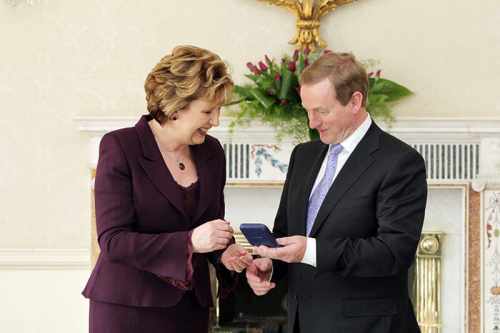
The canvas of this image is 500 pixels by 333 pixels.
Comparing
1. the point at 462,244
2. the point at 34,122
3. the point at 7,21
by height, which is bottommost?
the point at 462,244

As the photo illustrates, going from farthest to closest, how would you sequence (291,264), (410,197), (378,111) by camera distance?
(378,111) < (291,264) < (410,197)

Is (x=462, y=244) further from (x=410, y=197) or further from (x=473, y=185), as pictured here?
(x=410, y=197)

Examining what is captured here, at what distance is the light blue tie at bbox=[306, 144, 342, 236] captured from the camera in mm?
2557

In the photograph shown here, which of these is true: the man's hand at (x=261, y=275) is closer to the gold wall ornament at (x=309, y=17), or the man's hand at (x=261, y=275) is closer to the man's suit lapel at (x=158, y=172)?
the man's suit lapel at (x=158, y=172)

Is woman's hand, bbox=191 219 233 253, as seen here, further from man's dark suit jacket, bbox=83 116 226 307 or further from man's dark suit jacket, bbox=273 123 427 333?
man's dark suit jacket, bbox=273 123 427 333

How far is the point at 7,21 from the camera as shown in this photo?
14.9 feet

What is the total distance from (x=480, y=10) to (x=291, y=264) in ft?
7.56

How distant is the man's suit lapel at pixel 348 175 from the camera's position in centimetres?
249

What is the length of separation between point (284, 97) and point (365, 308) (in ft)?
6.03

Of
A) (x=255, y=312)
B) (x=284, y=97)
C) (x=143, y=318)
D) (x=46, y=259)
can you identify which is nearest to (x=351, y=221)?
(x=143, y=318)

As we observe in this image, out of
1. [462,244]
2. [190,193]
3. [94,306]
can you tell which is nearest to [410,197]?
[190,193]

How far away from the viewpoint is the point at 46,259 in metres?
4.55

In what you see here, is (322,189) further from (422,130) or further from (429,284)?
(429,284)

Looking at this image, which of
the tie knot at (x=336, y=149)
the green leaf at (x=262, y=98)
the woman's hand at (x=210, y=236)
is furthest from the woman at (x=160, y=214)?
the green leaf at (x=262, y=98)
